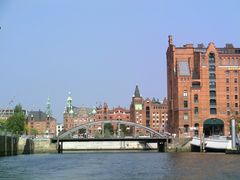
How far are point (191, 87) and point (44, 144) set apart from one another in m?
51.3

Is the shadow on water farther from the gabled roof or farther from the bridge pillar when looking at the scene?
the gabled roof

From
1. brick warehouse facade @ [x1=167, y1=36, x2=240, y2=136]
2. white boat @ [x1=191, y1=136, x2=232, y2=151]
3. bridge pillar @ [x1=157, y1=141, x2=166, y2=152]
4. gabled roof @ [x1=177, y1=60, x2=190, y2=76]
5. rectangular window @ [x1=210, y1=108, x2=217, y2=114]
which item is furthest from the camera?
gabled roof @ [x1=177, y1=60, x2=190, y2=76]

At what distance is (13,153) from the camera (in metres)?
149

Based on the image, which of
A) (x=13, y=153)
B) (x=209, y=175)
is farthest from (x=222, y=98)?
(x=209, y=175)

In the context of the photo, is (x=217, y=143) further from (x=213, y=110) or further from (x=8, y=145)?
(x=8, y=145)

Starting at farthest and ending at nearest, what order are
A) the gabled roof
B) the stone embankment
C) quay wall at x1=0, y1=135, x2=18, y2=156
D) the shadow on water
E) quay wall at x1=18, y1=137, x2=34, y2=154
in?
the gabled roof → the shadow on water → quay wall at x1=18, y1=137, x2=34, y2=154 → the stone embankment → quay wall at x1=0, y1=135, x2=18, y2=156

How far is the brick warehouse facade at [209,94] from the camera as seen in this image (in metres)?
178

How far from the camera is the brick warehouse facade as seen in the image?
586 feet

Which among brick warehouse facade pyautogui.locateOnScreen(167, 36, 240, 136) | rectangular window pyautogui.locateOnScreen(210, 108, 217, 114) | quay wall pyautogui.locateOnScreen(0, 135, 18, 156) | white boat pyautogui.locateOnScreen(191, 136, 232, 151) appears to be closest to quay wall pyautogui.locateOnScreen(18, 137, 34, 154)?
quay wall pyautogui.locateOnScreen(0, 135, 18, 156)

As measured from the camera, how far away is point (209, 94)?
179 meters

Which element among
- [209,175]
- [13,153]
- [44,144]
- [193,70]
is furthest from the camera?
[193,70]

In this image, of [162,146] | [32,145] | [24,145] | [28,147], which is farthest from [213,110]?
[24,145]

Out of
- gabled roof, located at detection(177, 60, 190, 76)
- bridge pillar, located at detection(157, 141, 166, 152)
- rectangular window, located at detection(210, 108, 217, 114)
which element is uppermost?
gabled roof, located at detection(177, 60, 190, 76)

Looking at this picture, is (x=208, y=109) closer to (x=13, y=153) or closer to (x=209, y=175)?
(x=13, y=153)
